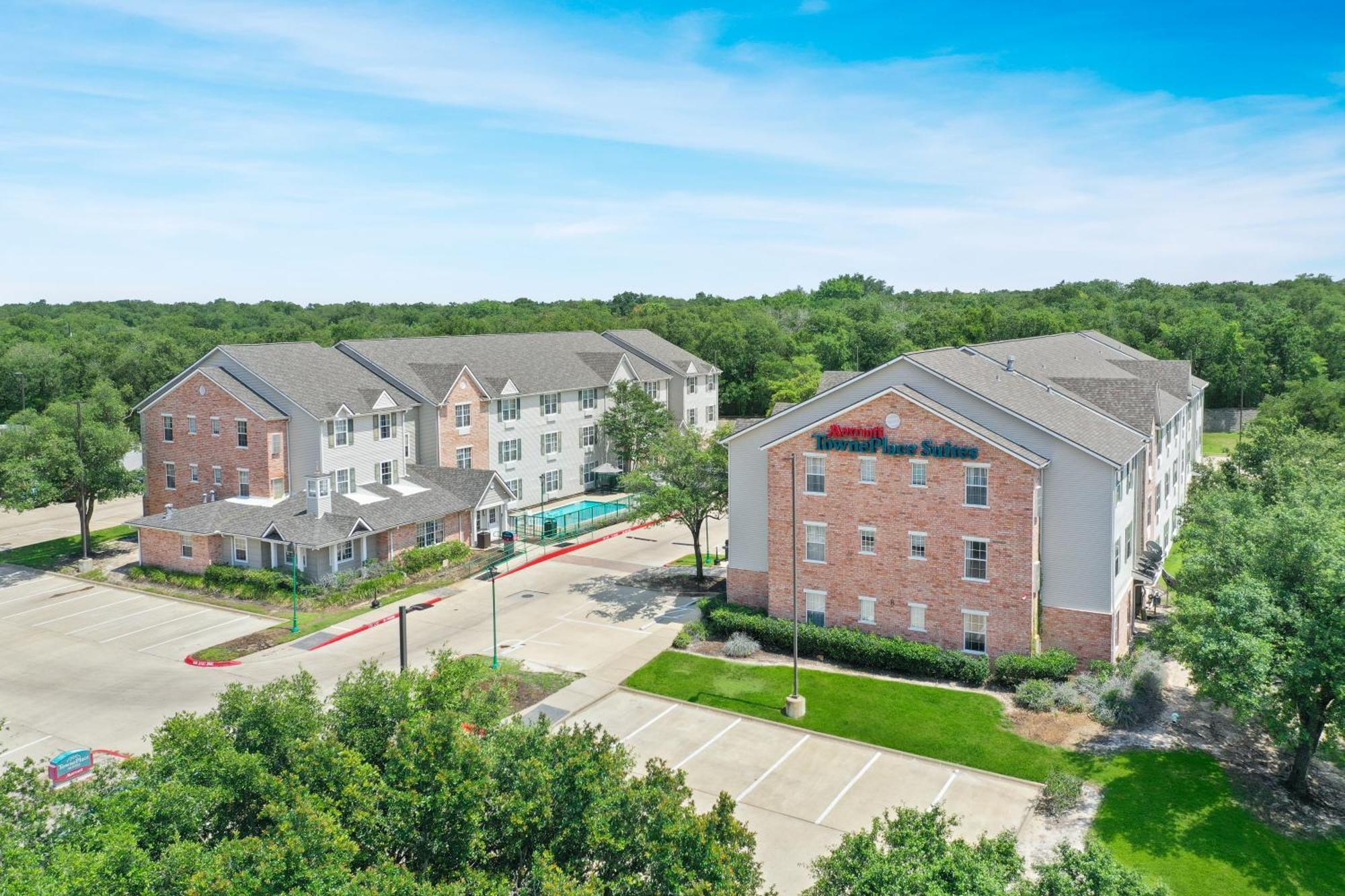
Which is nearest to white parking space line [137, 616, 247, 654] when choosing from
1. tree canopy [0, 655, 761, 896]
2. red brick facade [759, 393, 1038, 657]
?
tree canopy [0, 655, 761, 896]

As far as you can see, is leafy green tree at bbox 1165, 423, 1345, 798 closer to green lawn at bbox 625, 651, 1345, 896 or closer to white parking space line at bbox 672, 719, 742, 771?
green lawn at bbox 625, 651, 1345, 896

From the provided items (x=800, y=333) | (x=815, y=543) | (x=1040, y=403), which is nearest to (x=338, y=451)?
(x=815, y=543)

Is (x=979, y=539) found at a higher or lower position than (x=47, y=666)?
higher

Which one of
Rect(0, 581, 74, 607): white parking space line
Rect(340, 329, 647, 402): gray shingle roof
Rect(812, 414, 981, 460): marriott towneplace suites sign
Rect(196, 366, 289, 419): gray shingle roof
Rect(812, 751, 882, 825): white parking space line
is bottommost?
Rect(812, 751, 882, 825): white parking space line

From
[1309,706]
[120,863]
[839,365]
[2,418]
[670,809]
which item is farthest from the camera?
[839,365]

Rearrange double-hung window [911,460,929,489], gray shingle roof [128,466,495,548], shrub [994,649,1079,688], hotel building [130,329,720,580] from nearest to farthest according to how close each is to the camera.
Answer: shrub [994,649,1079,688] < double-hung window [911,460,929,489] < gray shingle roof [128,466,495,548] < hotel building [130,329,720,580]

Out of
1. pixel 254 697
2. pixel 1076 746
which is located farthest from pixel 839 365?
pixel 254 697

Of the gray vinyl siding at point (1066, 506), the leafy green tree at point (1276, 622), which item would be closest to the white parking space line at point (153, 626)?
the gray vinyl siding at point (1066, 506)

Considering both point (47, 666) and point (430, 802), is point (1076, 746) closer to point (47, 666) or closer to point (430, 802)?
point (430, 802)
